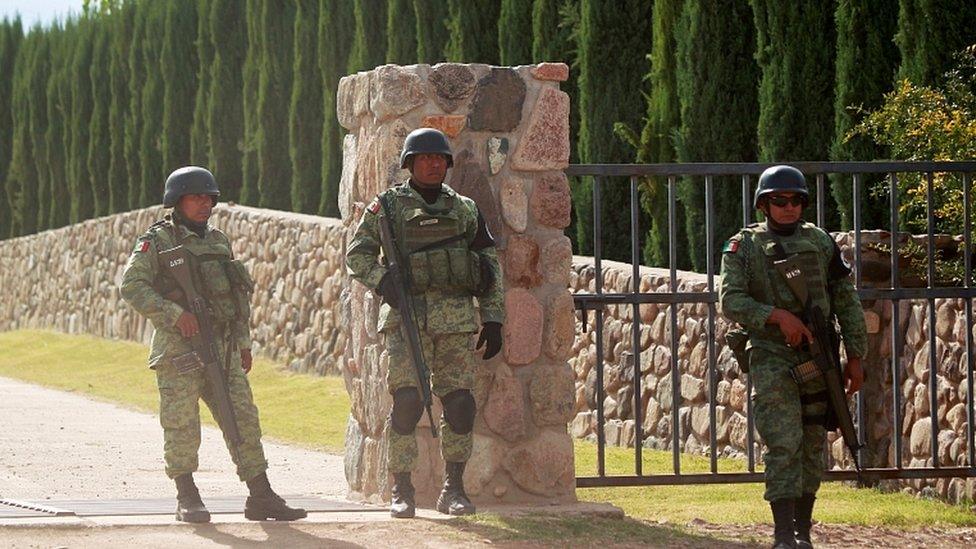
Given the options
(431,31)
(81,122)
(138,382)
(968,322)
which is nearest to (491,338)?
(968,322)

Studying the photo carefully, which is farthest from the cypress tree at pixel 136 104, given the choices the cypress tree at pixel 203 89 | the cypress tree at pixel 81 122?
the cypress tree at pixel 203 89

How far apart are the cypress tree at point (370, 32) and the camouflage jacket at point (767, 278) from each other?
45.3 feet

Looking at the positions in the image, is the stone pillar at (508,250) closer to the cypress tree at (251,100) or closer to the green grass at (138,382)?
the green grass at (138,382)

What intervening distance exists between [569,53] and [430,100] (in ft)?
27.5

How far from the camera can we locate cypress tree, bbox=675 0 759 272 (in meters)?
14.2

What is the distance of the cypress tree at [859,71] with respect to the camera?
41.4ft

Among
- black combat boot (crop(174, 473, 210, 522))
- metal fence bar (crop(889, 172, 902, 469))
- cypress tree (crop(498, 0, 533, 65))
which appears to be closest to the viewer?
black combat boot (crop(174, 473, 210, 522))

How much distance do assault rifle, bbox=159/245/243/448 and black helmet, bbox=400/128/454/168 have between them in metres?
1.10

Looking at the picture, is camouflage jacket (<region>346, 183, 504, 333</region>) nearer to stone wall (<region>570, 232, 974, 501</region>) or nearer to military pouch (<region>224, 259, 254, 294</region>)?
military pouch (<region>224, 259, 254, 294</region>)

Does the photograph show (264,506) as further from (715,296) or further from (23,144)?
(23,144)

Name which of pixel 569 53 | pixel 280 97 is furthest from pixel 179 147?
pixel 569 53

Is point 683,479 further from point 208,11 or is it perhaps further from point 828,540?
point 208,11

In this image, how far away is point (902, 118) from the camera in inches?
430

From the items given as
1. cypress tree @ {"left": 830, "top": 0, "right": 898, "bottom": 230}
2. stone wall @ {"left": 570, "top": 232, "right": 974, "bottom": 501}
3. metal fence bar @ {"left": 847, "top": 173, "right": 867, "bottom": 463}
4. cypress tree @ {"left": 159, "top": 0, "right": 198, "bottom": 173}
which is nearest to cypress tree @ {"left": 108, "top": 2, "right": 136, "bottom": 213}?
cypress tree @ {"left": 159, "top": 0, "right": 198, "bottom": 173}
